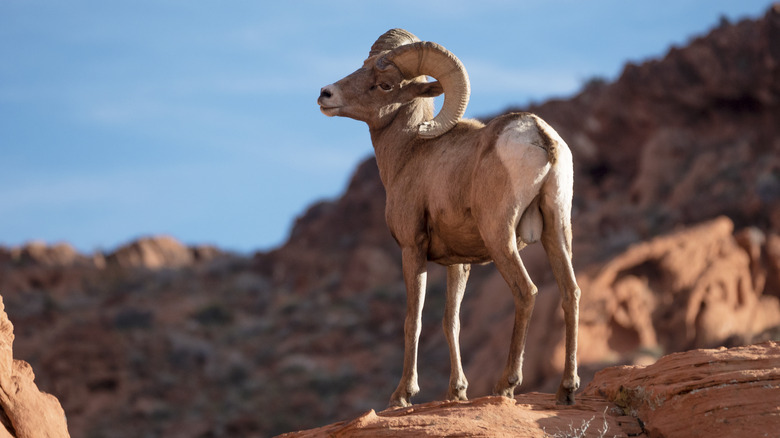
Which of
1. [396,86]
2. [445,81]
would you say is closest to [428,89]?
[396,86]

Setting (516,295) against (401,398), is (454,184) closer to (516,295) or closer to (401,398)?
(516,295)

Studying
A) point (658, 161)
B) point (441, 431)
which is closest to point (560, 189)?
point (441, 431)

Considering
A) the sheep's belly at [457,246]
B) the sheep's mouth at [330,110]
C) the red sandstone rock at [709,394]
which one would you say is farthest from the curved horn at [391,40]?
the red sandstone rock at [709,394]

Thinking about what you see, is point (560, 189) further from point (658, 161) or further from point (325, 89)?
point (658, 161)

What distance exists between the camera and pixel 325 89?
9.88m

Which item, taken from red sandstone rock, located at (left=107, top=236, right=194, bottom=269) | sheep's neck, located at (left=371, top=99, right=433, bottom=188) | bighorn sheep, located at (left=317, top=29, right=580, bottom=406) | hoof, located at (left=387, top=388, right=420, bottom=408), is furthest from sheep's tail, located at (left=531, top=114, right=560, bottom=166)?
red sandstone rock, located at (left=107, top=236, right=194, bottom=269)

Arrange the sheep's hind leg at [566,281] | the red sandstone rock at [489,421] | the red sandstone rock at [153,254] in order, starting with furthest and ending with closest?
the red sandstone rock at [153,254], the sheep's hind leg at [566,281], the red sandstone rock at [489,421]

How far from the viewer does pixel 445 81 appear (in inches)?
372

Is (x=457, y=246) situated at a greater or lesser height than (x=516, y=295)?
greater

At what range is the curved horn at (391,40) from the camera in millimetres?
10219

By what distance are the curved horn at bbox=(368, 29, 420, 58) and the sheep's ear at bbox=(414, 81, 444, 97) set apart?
23.0 inches

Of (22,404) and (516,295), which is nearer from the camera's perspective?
(22,404)

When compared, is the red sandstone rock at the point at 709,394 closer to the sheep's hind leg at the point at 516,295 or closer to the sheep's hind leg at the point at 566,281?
the sheep's hind leg at the point at 566,281

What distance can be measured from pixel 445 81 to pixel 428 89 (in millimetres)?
433
